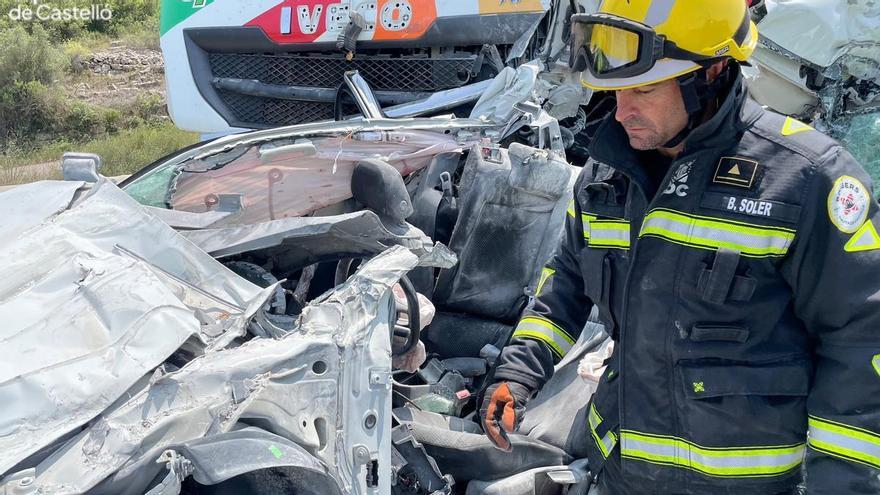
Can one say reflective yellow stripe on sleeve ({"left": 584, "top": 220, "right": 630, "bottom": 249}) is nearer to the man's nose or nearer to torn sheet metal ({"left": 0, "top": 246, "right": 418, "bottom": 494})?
the man's nose

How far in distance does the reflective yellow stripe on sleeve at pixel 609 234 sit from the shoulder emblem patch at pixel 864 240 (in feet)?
1.55

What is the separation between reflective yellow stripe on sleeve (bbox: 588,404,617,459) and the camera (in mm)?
1964

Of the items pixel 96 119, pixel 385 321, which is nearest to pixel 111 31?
pixel 96 119

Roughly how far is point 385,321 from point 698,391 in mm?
816

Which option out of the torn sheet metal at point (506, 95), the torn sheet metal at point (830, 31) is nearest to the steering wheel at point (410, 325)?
the torn sheet metal at point (506, 95)

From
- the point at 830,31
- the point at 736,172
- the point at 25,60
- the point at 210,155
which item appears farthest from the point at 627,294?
the point at 25,60

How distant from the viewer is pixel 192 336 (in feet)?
6.13

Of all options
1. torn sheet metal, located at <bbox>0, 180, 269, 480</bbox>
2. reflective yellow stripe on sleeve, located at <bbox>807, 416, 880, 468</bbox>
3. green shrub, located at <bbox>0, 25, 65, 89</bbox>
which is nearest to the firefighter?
reflective yellow stripe on sleeve, located at <bbox>807, 416, 880, 468</bbox>

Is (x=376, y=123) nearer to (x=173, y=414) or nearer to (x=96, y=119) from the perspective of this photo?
(x=173, y=414)

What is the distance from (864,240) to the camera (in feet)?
5.03

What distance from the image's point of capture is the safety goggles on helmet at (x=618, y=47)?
1698mm

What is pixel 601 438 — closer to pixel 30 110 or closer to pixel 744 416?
pixel 744 416

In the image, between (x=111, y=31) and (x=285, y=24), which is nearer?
(x=285, y=24)

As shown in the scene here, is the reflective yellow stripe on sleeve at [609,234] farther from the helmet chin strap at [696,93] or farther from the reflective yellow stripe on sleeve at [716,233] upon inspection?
the helmet chin strap at [696,93]
